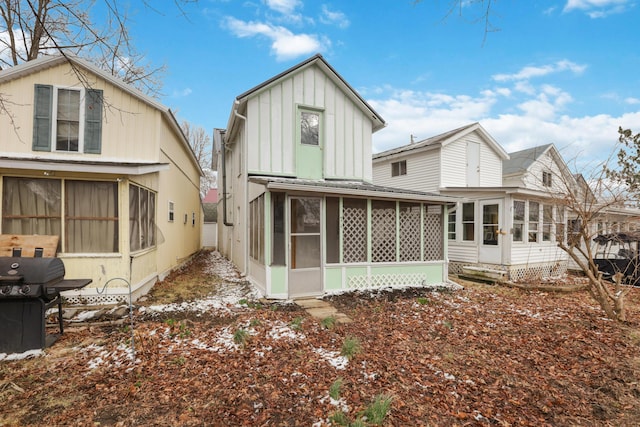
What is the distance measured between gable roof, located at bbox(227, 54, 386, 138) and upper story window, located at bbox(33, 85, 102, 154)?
3649 mm

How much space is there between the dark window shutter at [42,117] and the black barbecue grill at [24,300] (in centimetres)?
394

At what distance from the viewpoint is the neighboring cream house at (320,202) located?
760cm

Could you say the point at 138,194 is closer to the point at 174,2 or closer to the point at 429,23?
the point at 174,2

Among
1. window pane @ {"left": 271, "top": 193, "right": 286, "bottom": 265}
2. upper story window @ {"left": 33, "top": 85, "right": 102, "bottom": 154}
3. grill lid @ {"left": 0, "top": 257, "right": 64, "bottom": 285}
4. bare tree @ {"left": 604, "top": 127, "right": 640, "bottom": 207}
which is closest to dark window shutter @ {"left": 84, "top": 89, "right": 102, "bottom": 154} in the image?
upper story window @ {"left": 33, "top": 85, "right": 102, "bottom": 154}

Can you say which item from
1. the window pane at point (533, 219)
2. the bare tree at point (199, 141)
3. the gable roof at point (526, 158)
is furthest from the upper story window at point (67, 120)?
the bare tree at point (199, 141)

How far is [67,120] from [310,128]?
6523 millimetres

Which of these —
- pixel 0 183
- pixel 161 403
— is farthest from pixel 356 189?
pixel 0 183

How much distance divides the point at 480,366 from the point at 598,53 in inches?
309

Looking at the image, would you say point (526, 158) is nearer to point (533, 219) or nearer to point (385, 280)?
point (533, 219)

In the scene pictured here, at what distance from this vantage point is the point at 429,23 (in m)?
3.33

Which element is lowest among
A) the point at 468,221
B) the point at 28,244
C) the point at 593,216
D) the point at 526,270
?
the point at 526,270

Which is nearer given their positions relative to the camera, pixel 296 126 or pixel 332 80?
pixel 296 126

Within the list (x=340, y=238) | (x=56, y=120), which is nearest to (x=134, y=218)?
(x=56, y=120)

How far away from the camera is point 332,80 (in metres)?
10.3
